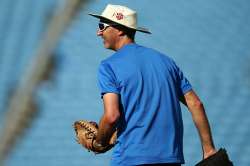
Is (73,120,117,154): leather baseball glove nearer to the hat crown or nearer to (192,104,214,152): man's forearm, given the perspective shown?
(192,104,214,152): man's forearm

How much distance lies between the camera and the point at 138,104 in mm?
2963

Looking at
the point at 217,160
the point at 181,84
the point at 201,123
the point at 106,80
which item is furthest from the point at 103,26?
the point at 217,160

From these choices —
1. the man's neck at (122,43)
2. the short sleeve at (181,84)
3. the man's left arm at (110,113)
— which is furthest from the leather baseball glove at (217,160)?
the man's neck at (122,43)

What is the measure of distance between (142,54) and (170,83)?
0.16 meters

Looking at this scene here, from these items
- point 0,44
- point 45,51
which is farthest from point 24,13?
point 45,51

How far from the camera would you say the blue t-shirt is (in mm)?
2934

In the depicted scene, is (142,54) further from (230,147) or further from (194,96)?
(230,147)

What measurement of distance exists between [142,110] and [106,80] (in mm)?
178

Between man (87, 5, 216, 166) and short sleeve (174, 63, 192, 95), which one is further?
short sleeve (174, 63, 192, 95)

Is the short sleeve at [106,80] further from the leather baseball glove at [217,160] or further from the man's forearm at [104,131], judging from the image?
the leather baseball glove at [217,160]

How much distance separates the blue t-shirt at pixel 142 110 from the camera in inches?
115

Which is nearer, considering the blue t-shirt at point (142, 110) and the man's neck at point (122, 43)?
the blue t-shirt at point (142, 110)

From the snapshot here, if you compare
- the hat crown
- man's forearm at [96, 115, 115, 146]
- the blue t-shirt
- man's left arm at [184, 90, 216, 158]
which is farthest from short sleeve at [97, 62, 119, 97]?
man's left arm at [184, 90, 216, 158]

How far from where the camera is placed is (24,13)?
254 inches
